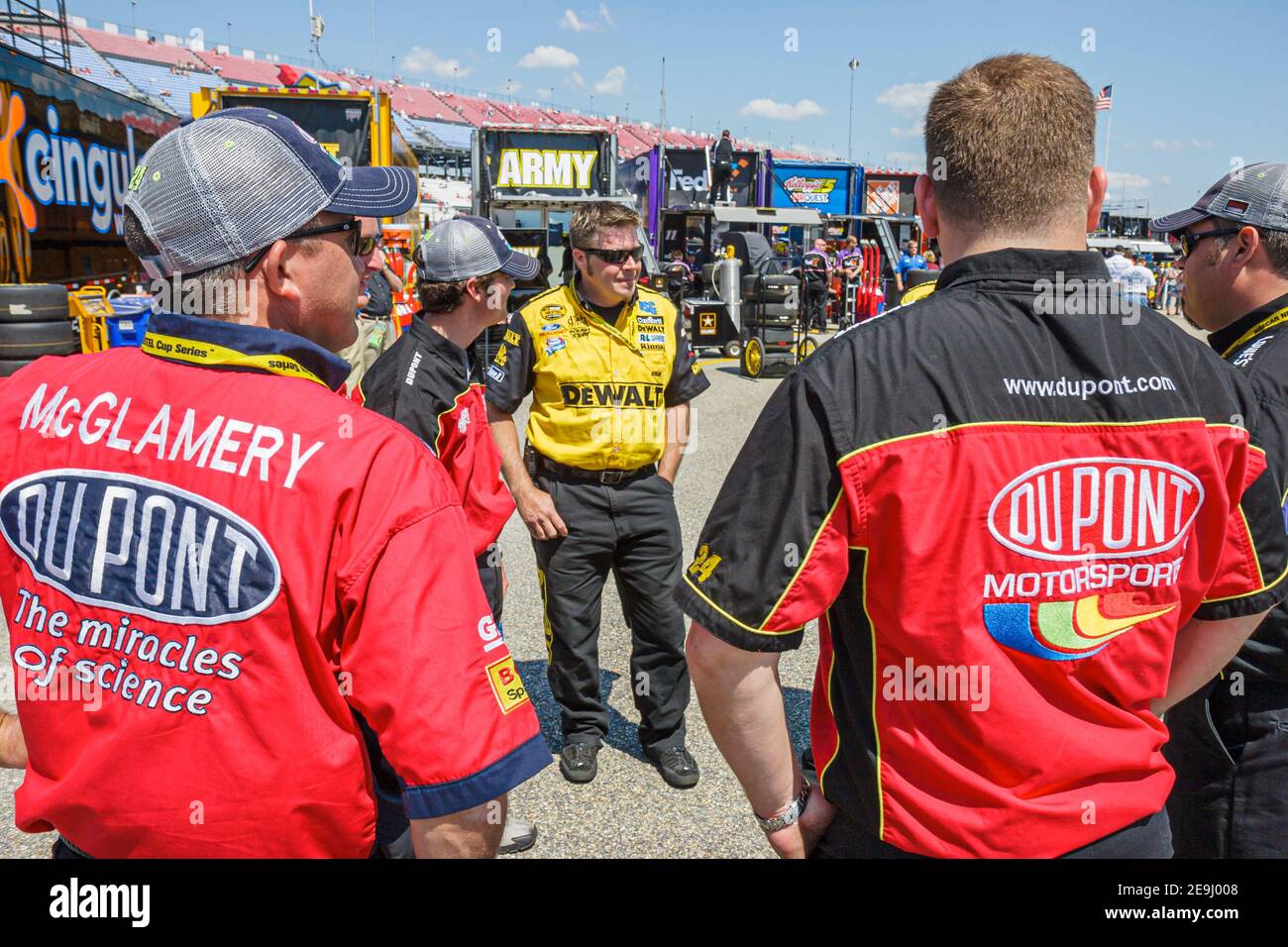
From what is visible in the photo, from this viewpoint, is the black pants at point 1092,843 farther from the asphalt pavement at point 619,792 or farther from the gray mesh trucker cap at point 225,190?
the asphalt pavement at point 619,792

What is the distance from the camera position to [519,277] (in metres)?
3.48

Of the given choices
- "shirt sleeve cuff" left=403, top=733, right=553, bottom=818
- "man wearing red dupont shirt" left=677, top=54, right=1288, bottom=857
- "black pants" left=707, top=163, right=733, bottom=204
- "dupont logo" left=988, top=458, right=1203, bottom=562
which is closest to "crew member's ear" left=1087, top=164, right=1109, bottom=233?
"man wearing red dupont shirt" left=677, top=54, right=1288, bottom=857

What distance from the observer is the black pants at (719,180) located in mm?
18203

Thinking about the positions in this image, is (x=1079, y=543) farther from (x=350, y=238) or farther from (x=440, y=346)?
(x=440, y=346)

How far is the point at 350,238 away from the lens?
4.72 feet

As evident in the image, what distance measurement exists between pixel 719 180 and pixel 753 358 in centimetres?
678

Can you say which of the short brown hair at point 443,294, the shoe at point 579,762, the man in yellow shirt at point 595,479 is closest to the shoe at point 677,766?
the man in yellow shirt at point 595,479

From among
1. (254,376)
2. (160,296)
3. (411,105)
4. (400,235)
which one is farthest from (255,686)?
(411,105)

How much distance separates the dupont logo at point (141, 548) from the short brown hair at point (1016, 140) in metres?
1.16

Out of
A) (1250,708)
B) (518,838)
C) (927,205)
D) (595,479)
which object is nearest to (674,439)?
(595,479)

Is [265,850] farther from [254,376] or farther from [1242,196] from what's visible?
[1242,196]
